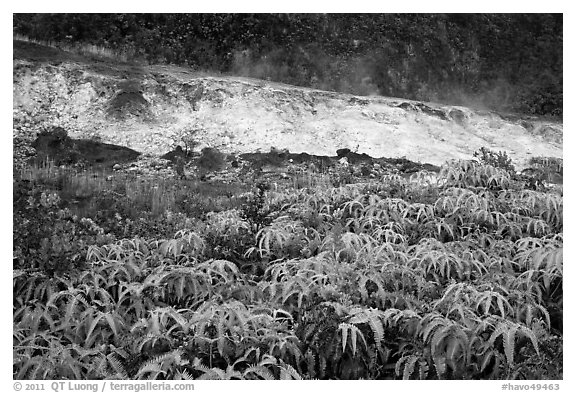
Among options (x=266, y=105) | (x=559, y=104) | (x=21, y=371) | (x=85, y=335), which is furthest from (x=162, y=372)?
(x=559, y=104)

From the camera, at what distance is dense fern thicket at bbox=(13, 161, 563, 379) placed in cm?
522

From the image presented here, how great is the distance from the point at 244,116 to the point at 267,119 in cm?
26

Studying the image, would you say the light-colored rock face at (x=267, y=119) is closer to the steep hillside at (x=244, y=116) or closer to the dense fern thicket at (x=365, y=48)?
the steep hillside at (x=244, y=116)

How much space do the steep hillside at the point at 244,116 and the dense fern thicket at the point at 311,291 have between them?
22.8 inches

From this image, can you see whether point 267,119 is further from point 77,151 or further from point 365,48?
point 77,151

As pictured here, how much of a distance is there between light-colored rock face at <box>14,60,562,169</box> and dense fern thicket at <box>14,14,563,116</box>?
162mm

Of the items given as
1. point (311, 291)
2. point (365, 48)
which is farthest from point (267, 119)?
point (311, 291)

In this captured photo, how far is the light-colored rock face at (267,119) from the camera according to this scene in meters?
7.08

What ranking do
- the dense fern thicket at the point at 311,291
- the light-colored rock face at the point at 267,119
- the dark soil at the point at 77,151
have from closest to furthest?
1. the dense fern thicket at the point at 311,291
2. the dark soil at the point at 77,151
3. the light-colored rock face at the point at 267,119

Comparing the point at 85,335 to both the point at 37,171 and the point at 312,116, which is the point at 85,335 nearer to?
the point at 37,171

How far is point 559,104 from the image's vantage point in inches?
275

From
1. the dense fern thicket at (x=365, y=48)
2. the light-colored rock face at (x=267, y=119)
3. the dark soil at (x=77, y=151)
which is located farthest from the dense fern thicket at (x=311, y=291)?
the dense fern thicket at (x=365, y=48)
